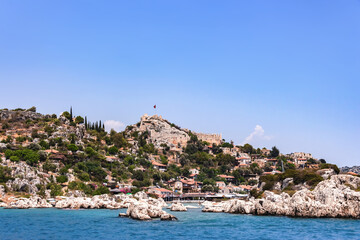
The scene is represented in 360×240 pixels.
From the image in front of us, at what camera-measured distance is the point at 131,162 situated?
303ft

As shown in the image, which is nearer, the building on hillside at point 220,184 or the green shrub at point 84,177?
the green shrub at point 84,177

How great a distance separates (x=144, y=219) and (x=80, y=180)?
3775 cm

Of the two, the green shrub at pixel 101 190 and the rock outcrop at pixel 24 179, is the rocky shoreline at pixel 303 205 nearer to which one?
the rock outcrop at pixel 24 179

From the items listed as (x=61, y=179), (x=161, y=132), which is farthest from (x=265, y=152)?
(x=61, y=179)

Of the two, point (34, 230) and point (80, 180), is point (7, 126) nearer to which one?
point (80, 180)

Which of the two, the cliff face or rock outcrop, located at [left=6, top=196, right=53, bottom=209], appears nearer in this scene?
rock outcrop, located at [left=6, top=196, right=53, bottom=209]

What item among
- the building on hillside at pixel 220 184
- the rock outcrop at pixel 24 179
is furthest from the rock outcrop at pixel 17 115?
the building on hillside at pixel 220 184

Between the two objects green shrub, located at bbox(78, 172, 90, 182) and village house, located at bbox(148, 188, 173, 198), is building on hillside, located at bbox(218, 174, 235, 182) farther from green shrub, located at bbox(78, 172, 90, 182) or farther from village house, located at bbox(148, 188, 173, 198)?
green shrub, located at bbox(78, 172, 90, 182)

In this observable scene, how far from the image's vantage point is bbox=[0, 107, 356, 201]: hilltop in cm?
6138

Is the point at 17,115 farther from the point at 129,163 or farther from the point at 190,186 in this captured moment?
the point at 190,186

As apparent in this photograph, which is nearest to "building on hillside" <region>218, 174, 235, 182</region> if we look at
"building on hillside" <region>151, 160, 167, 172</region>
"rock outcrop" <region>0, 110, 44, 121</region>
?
"building on hillside" <region>151, 160, 167, 172</region>

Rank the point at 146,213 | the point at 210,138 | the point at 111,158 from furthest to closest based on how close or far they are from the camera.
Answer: the point at 210,138, the point at 111,158, the point at 146,213

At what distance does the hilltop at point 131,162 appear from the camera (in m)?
61.4

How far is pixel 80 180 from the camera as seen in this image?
69188mm
